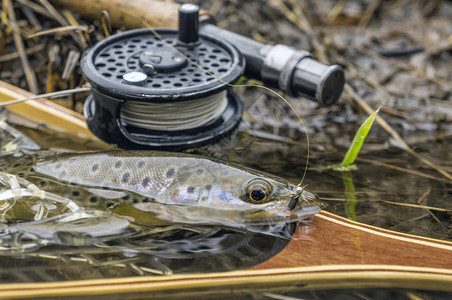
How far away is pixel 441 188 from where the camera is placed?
2404mm

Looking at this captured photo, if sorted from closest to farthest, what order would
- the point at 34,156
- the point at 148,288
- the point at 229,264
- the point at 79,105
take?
the point at 148,288 < the point at 229,264 < the point at 34,156 < the point at 79,105

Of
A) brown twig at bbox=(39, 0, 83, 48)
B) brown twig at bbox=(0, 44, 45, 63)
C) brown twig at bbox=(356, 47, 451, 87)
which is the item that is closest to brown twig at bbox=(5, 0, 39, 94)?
brown twig at bbox=(0, 44, 45, 63)

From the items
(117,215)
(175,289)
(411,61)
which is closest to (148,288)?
(175,289)

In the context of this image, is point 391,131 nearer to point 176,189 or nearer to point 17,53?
point 176,189

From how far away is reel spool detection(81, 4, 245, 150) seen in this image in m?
2.23

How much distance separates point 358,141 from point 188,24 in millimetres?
985

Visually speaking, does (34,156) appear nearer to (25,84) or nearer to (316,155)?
(25,84)

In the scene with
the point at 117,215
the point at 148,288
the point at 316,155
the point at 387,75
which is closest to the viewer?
the point at 148,288

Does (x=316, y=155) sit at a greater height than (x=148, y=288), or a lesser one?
lesser

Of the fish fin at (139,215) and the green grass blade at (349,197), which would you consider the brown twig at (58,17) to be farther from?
the green grass blade at (349,197)

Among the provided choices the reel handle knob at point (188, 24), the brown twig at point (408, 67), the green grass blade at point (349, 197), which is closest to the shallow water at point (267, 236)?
the green grass blade at point (349, 197)

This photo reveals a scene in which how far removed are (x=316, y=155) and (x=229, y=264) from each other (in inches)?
43.6

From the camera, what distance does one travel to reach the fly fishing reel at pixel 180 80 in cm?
225

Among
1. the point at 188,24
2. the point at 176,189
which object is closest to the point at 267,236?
the point at 176,189
